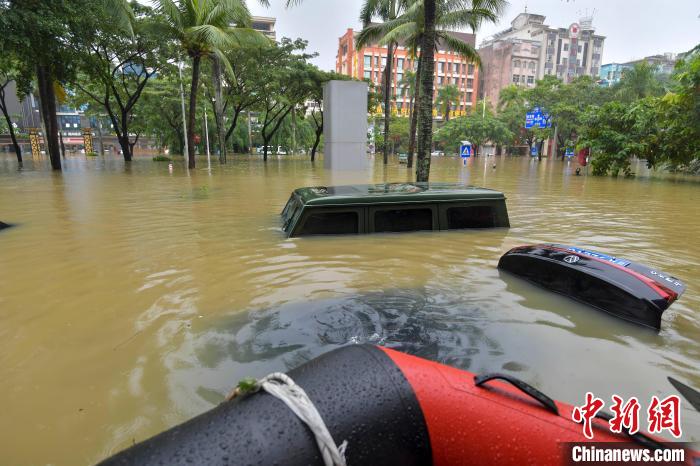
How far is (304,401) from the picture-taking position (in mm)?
1518

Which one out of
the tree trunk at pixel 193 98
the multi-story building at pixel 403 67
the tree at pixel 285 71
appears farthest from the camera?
the multi-story building at pixel 403 67

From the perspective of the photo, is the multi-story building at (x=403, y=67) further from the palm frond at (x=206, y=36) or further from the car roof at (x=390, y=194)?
the car roof at (x=390, y=194)

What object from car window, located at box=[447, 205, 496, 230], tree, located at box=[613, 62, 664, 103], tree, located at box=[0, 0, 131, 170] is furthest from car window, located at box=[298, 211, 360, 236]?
tree, located at box=[613, 62, 664, 103]

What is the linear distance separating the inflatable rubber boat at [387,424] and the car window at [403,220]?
559cm

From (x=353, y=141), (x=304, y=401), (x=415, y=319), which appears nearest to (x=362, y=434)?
(x=304, y=401)

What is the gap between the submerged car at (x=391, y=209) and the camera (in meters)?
7.23

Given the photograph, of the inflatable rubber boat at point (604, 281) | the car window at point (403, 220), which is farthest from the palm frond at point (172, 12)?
the inflatable rubber boat at point (604, 281)

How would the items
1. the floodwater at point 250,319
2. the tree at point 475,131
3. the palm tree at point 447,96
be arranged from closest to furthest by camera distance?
the floodwater at point 250,319 → the tree at point 475,131 → the palm tree at point 447,96

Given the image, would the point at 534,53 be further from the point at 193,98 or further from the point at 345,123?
the point at 193,98

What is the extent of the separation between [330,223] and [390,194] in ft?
3.80

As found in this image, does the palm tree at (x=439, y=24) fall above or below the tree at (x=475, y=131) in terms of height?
above

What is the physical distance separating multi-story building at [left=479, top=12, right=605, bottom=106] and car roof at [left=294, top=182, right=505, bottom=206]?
9419cm

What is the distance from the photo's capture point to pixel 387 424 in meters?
1.62

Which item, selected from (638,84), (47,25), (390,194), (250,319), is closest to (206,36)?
(47,25)
